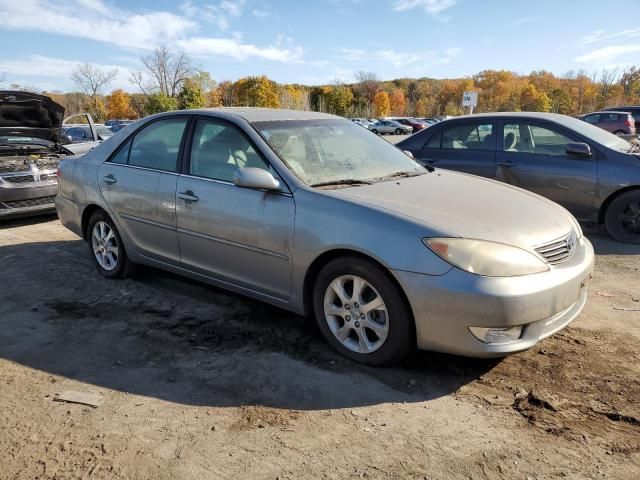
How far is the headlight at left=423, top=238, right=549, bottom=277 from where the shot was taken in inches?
106

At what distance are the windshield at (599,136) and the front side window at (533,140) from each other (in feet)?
0.74

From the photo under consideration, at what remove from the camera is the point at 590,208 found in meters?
6.05

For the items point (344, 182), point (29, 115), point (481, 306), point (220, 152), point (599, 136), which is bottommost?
point (481, 306)

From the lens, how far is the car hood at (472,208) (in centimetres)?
289

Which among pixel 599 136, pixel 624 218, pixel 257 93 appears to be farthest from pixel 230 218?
pixel 257 93

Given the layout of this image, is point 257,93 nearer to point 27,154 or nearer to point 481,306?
point 27,154

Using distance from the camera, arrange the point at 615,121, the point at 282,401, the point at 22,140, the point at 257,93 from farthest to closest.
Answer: the point at 257,93 < the point at 615,121 < the point at 22,140 < the point at 282,401

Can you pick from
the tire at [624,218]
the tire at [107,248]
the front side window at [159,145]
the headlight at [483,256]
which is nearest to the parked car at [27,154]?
the tire at [107,248]

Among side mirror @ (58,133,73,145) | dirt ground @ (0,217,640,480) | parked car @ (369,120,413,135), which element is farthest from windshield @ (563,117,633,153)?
parked car @ (369,120,413,135)

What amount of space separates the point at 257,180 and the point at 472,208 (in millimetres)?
1403

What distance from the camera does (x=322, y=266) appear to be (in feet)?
10.6

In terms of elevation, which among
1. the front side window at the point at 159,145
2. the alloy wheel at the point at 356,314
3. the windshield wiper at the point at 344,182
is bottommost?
the alloy wheel at the point at 356,314

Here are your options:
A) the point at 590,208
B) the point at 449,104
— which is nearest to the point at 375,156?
the point at 590,208

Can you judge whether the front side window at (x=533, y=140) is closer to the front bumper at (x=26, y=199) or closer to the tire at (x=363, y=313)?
the tire at (x=363, y=313)
